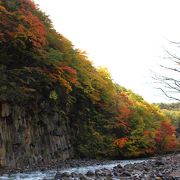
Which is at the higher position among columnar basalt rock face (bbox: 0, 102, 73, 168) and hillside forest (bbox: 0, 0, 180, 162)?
hillside forest (bbox: 0, 0, 180, 162)

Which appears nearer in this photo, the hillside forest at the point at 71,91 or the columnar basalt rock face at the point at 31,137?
the columnar basalt rock face at the point at 31,137

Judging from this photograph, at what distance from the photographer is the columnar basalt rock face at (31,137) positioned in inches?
887

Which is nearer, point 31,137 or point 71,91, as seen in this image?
point 31,137

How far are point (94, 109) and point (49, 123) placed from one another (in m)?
7.41

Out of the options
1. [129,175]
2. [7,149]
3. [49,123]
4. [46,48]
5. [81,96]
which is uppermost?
[46,48]

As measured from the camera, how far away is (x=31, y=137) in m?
25.5

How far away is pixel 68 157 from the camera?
30078 millimetres

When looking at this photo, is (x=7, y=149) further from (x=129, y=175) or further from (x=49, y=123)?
(x=129, y=175)

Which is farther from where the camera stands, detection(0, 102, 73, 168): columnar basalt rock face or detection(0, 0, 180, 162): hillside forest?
detection(0, 0, 180, 162): hillside forest

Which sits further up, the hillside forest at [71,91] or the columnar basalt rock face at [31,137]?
the hillside forest at [71,91]

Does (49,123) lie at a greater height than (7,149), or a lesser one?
greater

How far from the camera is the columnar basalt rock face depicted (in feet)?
73.9

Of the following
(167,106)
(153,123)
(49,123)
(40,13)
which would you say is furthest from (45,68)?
(167,106)

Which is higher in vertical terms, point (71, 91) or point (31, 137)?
point (71, 91)
